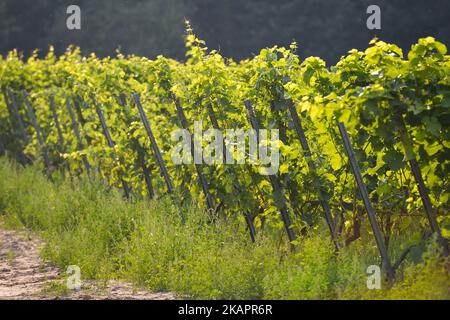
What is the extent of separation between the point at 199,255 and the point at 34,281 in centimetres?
155

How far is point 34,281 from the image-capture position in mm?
6984

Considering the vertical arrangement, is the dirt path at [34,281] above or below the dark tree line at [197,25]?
below

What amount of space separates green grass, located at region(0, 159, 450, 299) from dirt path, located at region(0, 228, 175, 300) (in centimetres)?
15

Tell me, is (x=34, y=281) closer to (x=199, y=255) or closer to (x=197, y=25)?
(x=199, y=255)

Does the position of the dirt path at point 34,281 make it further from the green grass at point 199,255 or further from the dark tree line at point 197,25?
the dark tree line at point 197,25

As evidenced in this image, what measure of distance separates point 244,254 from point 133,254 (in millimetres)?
1064

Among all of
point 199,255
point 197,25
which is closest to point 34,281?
point 199,255

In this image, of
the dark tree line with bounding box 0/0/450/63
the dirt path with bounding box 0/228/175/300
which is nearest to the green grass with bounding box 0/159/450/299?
the dirt path with bounding box 0/228/175/300

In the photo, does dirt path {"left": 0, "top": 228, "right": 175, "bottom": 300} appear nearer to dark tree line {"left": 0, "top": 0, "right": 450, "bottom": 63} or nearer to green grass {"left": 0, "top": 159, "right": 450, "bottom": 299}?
green grass {"left": 0, "top": 159, "right": 450, "bottom": 299}

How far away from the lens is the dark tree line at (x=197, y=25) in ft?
67.8

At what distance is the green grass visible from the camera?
→ 5430 millimetres

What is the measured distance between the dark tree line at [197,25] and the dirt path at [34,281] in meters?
13.2

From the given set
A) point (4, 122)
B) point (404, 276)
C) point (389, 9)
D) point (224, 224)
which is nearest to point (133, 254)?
point (224, 224)

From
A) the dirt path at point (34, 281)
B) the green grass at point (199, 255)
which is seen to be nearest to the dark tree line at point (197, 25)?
the green grass at point (199, 255)
